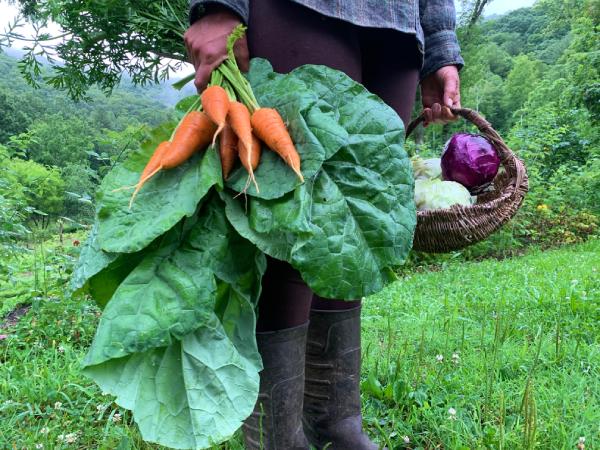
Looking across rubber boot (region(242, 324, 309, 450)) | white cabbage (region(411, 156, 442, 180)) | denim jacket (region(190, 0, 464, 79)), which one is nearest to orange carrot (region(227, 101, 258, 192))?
denim jacket (region(190, 0, 464, 79))

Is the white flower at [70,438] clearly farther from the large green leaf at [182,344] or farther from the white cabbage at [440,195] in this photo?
the white cabbage at [440,195]

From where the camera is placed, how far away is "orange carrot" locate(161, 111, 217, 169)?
33.1 inches

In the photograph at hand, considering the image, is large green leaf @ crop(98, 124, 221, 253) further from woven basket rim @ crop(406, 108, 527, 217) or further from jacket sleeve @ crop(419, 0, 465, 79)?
jacket sleeve @ crop(419, 0, 465, 79)

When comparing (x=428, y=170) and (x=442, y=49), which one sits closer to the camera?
(x=442, y=49)

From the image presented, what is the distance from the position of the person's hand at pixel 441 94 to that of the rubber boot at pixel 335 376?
0.69 meters

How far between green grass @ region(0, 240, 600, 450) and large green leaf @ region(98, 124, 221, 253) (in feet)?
2.37

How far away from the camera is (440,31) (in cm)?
140

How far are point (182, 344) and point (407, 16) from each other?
0.89 m

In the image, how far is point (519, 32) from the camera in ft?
138

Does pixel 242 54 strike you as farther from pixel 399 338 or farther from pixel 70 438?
pixel 399 338

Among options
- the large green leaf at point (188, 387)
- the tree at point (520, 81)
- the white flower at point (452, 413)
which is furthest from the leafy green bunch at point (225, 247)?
the tree at point (520, 81)

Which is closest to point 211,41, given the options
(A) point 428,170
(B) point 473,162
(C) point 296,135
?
(C) point 296,135

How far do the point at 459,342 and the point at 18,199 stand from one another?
3177 millimetres

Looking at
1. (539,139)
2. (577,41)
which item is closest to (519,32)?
(577,41)
